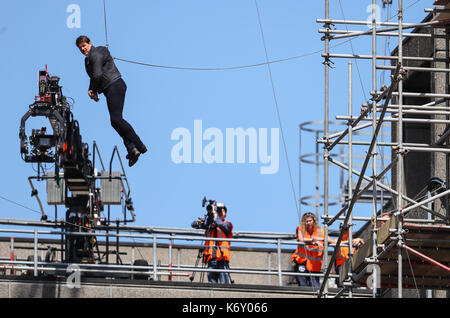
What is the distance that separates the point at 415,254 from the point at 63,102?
767 centimetres

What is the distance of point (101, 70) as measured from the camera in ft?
74.0

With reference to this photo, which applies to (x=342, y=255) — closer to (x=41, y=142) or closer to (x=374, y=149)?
(x=374, y=149)

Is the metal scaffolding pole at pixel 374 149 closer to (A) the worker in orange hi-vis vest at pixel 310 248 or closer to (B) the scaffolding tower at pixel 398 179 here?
(B) the scaffolding tower at pixel 398 179

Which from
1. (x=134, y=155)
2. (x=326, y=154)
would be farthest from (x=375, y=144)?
(x=134, y=155)

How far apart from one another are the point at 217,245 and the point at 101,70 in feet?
15.5

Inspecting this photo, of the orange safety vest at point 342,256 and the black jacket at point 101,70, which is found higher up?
the black jacket at point 101,70

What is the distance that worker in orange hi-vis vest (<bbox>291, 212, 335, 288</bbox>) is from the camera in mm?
25812

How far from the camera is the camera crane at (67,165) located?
26.3 metres

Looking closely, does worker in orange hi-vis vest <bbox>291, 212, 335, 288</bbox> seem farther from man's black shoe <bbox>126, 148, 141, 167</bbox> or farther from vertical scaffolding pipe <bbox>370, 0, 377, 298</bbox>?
man's black shoe <bbox>126, 148, 141, 167</bbox>

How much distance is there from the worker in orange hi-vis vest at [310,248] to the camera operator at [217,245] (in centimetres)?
113

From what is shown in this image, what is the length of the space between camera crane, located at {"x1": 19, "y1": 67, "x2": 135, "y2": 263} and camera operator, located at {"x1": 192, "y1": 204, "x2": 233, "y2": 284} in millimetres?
1995

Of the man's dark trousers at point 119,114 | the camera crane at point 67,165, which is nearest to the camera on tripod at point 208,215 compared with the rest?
the camera crane at point 67,165
